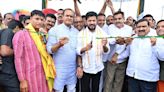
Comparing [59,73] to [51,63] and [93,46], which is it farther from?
[93,46]

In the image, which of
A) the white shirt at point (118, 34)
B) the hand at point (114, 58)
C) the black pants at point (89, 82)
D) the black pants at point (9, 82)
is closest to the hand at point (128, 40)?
the white shirt at point (118, 34)

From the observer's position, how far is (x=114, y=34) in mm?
4684

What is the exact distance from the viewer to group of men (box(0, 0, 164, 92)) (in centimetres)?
362

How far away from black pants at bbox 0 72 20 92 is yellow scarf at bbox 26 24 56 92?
0.50m

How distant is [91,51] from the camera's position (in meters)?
4.30

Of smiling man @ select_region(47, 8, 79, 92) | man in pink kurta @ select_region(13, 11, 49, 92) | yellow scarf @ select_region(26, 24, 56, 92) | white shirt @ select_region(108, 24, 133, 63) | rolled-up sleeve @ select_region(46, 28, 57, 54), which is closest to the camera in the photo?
man in pink kurta @ select_region(13, 11, 49, 92)

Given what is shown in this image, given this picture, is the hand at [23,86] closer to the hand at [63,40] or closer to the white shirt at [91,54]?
the hand at [63,40]

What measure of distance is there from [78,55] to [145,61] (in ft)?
3.36

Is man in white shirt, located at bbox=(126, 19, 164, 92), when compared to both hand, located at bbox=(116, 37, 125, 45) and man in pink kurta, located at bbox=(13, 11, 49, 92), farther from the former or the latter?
man in pink kurta, located at bbox=(13, 11, 49, 92)

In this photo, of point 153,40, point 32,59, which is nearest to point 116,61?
point 153,40

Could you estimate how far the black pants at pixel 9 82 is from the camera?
11.8 feet

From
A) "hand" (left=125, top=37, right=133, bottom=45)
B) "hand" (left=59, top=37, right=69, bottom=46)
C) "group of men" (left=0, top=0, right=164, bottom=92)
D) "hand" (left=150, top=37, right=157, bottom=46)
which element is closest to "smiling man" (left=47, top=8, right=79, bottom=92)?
"group of men" (left=0, top=0, right=164, bottom=92)

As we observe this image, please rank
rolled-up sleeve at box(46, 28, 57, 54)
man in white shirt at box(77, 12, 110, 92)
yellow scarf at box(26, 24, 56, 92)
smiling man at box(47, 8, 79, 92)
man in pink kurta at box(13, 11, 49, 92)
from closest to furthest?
man in pink kurta at box(13, 11, 49, 92), yellow scarf at box(26, 24, 56, 92), rolled-up sleeve at box(46, 28, 57, 54), smiling man at box(47, 8, 79, 92), man in white shirt at box(77, 12, 110, 92)

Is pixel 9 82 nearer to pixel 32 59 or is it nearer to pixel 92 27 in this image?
pixel 32 59
